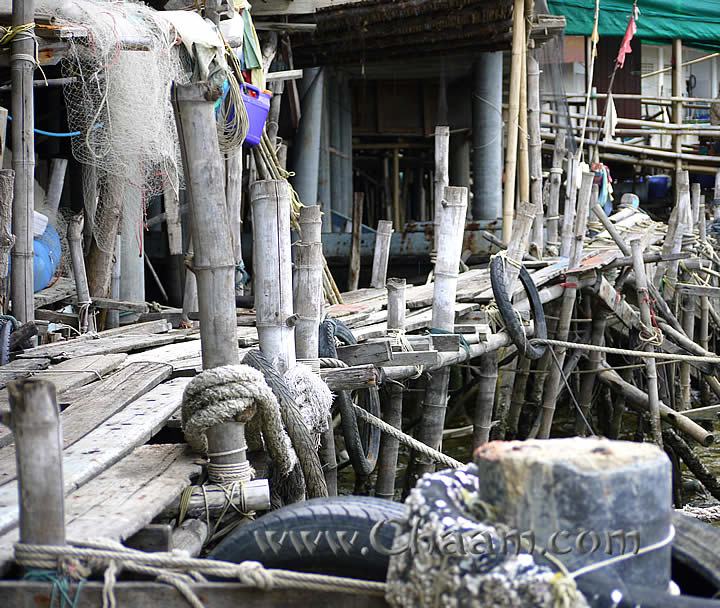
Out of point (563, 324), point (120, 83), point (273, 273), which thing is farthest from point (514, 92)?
point (273, 273)

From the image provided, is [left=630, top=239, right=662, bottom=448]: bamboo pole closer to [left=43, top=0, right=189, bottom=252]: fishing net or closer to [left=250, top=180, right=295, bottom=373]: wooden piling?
[left=43, top=0, right=189, bottom=252]: fishing net

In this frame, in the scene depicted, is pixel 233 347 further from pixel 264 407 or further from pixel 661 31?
pixel 661 31

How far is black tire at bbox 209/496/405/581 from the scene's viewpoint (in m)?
2.77

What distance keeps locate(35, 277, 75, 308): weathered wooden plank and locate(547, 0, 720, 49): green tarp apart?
12.9 m

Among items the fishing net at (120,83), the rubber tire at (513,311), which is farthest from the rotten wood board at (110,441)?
the rubber tire at (513,311)

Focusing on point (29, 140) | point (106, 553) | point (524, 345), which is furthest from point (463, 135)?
point (106, 553)

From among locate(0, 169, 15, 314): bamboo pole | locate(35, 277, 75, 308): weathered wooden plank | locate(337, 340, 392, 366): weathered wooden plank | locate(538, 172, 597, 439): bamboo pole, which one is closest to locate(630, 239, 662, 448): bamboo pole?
locate(538, 172, 597, 439): bamboo pole

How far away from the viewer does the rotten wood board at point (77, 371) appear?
4656 millimetres

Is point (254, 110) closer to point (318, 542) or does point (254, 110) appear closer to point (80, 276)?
point (80, 276)

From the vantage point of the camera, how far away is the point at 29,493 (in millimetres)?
2441

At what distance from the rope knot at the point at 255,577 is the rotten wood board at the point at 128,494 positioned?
42 cm

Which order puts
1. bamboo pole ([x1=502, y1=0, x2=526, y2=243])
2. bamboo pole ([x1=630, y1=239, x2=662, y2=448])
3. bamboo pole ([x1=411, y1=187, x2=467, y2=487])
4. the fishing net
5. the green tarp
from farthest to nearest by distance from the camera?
the green tarp → bamboo pole ([x1=502, y1=0, x2=526, y2=243]) → bamboo pole ([x1=630, y1=239, x2=662, y2=448]) → the fishing net → bamboo pole ([x1=411, y1=187, x2=467, y2=487])

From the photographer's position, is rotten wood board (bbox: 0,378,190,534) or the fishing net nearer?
rotten wood board (bbox: 0,378,190,534)

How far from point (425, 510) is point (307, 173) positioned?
10936 mm
